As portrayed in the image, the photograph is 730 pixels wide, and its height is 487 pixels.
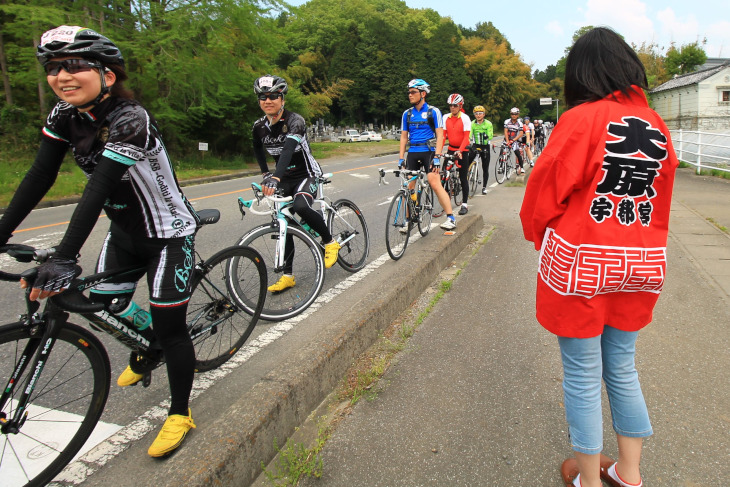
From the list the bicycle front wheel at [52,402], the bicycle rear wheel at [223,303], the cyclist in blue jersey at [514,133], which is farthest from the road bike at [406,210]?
the cyclist in blue jersey at [514,133]

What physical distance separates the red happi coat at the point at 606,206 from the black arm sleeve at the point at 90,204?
1722 millimetres

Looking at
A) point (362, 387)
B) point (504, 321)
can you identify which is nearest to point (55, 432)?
point (362, 387)

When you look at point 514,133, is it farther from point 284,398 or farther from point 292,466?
point 292,466

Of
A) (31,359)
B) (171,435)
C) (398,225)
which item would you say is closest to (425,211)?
(398,225)

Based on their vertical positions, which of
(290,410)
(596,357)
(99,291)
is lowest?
(290,410)

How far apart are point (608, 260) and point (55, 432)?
245 cm

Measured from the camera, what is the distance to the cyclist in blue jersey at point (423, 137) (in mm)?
6223

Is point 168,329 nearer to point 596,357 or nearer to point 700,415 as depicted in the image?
point 596,357

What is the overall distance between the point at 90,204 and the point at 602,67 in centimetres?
208

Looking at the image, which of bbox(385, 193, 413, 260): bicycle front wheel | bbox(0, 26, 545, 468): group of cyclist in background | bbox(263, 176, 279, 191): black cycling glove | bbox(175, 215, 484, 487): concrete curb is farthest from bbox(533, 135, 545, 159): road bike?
bbox(0, 26, 545, 468): group of cyclist in background

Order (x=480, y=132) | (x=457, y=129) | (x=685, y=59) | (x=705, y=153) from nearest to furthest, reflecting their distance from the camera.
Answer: (x=457, y=129) → (x=480, y=132) → (x=705, y=153) → (x=685, y=59)

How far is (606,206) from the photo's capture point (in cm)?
177

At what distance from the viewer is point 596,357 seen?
1.92 meters

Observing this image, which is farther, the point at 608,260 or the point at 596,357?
the point at 596,357
